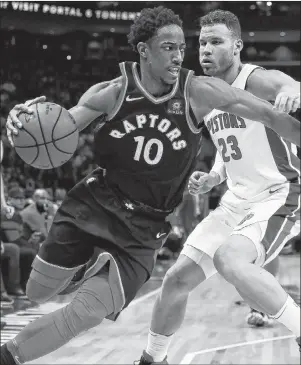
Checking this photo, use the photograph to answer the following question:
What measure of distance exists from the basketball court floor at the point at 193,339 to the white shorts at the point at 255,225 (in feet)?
5.21

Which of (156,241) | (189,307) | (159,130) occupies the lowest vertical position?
(189,307)

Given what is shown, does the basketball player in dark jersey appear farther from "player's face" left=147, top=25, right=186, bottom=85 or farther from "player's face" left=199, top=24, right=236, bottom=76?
"player's face" left=199, top=24, right=236, bottom=76

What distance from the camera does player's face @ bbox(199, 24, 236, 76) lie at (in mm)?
4125

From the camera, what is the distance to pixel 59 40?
22641 millimetres

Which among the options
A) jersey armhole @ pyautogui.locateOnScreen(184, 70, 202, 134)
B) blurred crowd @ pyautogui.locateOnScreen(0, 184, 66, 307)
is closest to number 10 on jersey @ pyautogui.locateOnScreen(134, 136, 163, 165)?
jersey armhole @ pyautogui.locateOnScreen(184, 70, 202, 134)

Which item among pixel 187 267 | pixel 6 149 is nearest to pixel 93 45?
pixel 6 149

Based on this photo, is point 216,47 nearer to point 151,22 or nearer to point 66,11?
point 151,22

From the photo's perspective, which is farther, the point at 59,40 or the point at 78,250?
the point at 59,40

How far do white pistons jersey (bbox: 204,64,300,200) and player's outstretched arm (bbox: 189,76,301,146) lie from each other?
672mm

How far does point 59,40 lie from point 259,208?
19.5 meters

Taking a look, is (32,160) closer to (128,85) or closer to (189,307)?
(128,85)

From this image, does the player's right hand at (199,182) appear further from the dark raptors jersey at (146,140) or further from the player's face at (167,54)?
the player's face at (167,54)

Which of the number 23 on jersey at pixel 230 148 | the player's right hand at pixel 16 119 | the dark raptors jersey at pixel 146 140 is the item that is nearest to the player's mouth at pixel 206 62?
the number 23 on jersey at pixel 230 148

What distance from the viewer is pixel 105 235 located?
349 cm
